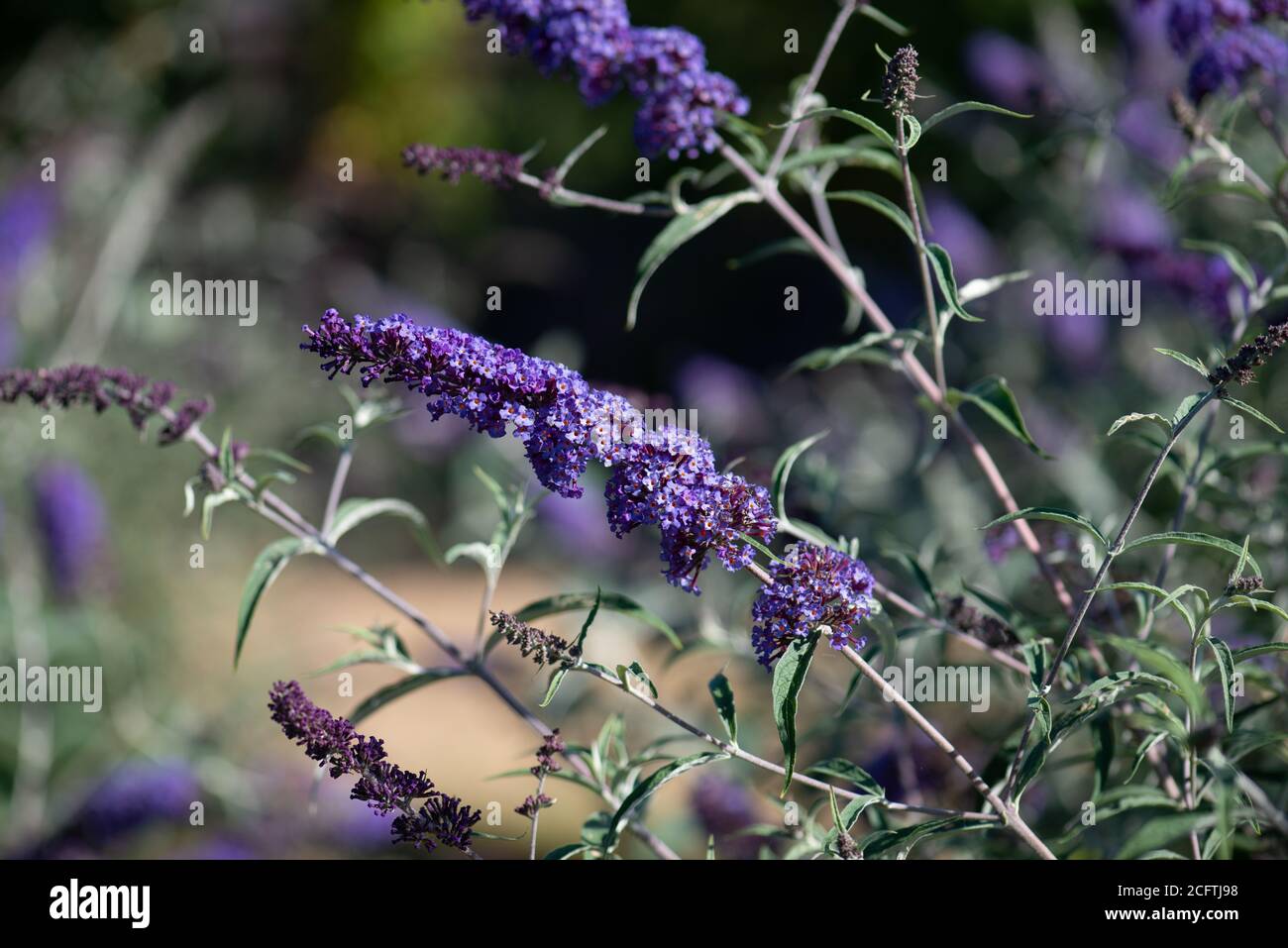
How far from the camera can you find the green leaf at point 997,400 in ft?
5.30

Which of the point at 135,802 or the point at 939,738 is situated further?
the point at 135,802

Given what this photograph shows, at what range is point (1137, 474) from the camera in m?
3.03

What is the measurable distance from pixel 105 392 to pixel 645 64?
950 millimetres

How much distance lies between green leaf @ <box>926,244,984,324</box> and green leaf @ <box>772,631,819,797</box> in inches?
18.2

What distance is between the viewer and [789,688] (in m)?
1.28

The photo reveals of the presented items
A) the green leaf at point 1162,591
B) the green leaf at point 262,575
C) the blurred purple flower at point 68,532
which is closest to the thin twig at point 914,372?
the green leaf at point 1162,591

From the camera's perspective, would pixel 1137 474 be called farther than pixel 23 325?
No

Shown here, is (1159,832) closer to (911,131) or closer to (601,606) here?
(601,606)

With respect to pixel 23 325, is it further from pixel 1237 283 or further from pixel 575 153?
pixel 1237 283

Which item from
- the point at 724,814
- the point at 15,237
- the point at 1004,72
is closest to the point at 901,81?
the point at 724,814

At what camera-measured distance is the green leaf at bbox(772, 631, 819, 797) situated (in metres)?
1.26

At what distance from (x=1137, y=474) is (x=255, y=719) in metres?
3.14

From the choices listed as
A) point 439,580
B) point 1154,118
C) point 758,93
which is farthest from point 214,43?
point 1154,118

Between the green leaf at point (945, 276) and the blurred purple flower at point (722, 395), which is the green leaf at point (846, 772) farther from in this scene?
the blurred purple flower at point (722, 395)
